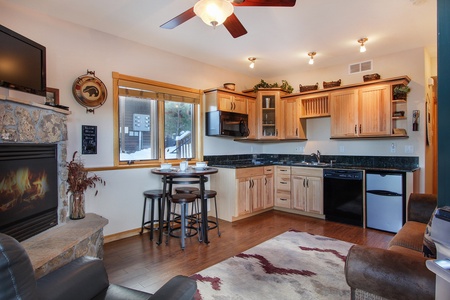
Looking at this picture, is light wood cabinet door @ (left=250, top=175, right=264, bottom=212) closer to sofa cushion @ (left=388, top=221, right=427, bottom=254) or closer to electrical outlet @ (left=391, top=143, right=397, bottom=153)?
electrical outlet @ (left=391, top=143, right=397, bottom=153)

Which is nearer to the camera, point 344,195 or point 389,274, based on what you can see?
point 389,274

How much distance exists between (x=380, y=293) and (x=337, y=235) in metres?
2.55

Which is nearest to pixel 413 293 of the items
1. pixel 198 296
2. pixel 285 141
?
pixel 198 296

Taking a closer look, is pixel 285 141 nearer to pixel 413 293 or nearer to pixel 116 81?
pixel 116 81

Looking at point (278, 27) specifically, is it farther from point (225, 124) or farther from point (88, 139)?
point (88, 139)

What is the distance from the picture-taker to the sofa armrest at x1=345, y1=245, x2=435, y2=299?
45.2 inches

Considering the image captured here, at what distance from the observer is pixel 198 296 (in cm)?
212

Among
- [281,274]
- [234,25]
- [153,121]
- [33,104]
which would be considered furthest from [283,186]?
[33,104]

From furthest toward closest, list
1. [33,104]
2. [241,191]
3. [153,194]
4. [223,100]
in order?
[223,100] < [241,191] < [153,194] < [33,104]

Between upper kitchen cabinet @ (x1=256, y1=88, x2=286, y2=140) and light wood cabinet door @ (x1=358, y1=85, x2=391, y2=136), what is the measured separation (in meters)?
1.49

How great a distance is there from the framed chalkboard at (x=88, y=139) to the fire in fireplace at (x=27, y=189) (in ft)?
1.88

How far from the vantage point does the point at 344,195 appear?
13.5 feet

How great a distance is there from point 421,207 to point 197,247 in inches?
99.9

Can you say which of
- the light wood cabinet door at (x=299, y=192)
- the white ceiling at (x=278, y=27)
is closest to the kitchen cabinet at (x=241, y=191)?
the light wood cabinet door at (x=299, y=192)
